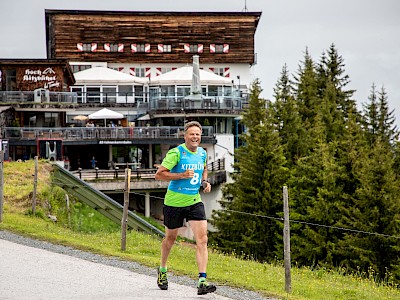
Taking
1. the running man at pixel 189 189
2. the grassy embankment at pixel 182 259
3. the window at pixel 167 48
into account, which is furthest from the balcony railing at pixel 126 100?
the running man at pixel 189 189

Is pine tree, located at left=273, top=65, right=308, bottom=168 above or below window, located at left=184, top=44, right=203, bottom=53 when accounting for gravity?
below

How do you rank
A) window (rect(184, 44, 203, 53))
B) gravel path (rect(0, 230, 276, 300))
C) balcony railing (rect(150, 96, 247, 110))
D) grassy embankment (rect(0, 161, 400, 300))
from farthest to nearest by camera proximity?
window (rect(184, 44, 203, 53)) < balcony railing (rect(150, 96, 247, 110)) < grassy embankment (rect(0, 161, 400, 300)) < gravel path (rect(0, 230, 276, 300))

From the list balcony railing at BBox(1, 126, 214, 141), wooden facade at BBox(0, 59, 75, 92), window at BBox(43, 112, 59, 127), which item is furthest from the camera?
wooden facade at BBox(0, 59, 75, 92)

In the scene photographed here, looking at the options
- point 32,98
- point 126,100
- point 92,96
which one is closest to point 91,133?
point 32,98

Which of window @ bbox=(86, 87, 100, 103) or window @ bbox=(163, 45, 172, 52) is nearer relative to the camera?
window @ bbox=(86, 87, 100, 103)

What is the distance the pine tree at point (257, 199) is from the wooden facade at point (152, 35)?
151 ft

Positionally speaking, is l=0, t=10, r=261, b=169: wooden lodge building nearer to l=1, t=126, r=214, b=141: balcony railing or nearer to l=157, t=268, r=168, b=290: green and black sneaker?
l=1, t=126, r=214, b=141: balcony railing

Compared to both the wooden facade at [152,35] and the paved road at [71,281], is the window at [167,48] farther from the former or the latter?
the paved road at [71,281]

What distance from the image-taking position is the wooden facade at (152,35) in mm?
90625

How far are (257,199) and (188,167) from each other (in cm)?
3347

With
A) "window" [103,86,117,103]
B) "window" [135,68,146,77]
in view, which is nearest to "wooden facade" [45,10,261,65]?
"window" [135,68,146,77]

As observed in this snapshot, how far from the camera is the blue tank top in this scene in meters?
10.9

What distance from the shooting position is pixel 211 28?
305 ft

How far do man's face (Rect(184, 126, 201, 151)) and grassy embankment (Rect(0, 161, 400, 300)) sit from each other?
2.38m
